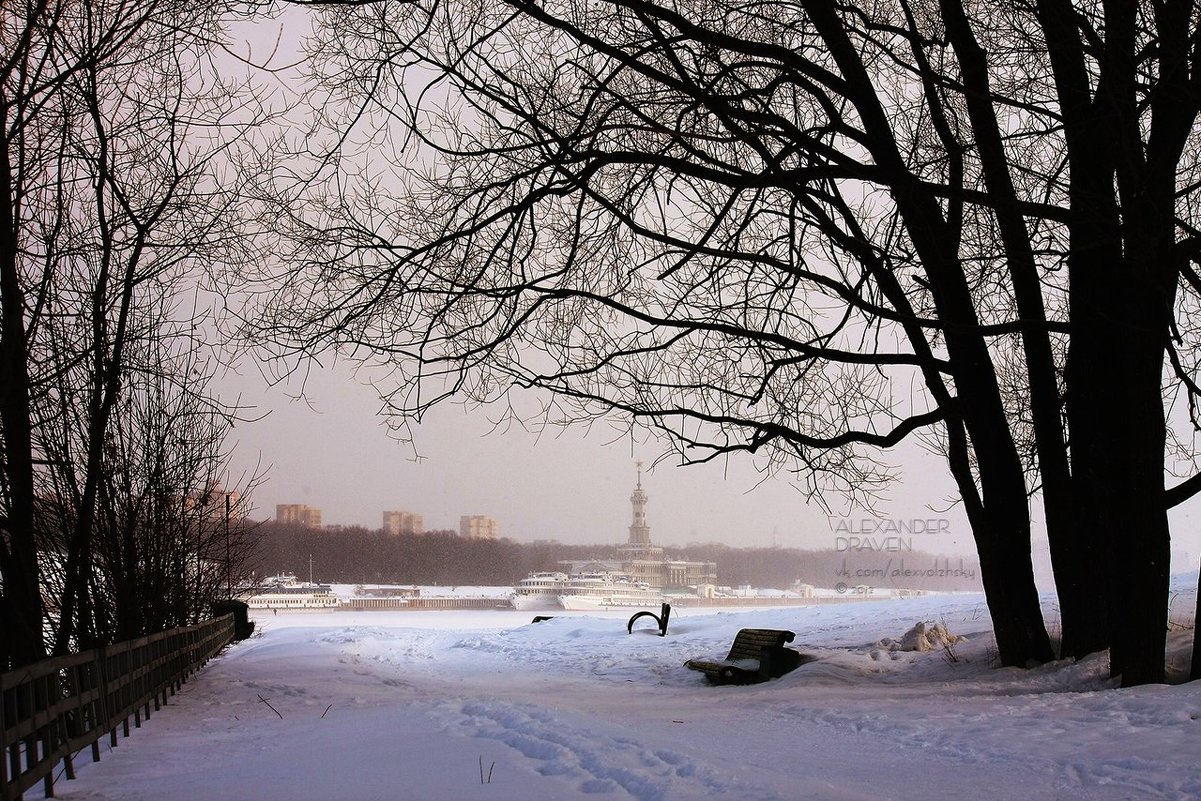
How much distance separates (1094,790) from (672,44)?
6481mm

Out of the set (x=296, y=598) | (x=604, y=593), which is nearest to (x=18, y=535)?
(x=296, y=598)

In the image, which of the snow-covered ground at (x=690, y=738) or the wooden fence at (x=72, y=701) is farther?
the wooden fence at (x=72, y=701)

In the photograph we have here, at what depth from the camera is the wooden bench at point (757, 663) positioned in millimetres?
12367

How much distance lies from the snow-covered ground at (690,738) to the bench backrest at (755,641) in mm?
542

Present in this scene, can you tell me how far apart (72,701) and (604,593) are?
114927 mm

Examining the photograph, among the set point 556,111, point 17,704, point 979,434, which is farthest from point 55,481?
point 979,434

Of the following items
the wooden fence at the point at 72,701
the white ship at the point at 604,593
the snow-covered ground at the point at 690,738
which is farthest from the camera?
the white ship at the point at 604,593

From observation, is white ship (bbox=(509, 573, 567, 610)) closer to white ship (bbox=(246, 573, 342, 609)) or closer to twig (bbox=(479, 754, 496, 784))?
white ship (bbox=(246, 573, 342, 609))

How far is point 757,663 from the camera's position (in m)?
12.6

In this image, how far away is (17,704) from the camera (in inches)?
218

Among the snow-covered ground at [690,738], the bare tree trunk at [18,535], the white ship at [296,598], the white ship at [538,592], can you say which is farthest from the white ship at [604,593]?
the bare tree trunk at [18,535]

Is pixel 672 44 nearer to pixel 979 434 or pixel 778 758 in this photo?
pixel 979 434

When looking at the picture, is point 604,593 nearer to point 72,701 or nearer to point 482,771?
point 72,701

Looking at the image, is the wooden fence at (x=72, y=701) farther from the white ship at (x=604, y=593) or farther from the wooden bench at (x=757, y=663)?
the white ship at (x=604, y=593)
